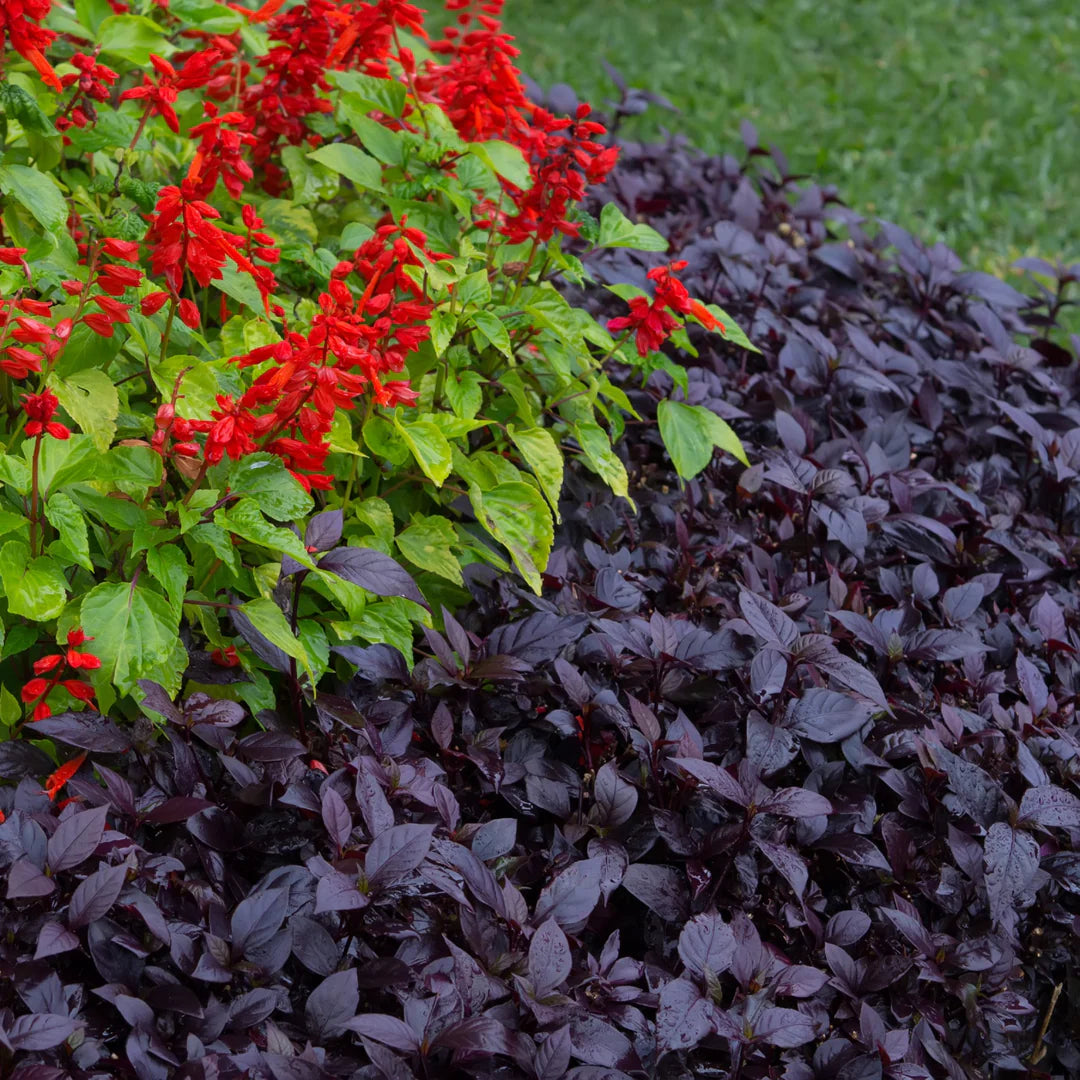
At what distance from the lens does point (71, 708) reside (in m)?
1.90

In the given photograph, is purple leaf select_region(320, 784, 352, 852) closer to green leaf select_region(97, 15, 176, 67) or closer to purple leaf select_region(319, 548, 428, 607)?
purple leaf select_region(319, 548, 428, 607)

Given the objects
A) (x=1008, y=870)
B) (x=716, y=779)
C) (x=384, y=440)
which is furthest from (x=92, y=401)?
(x=1008, y=870)

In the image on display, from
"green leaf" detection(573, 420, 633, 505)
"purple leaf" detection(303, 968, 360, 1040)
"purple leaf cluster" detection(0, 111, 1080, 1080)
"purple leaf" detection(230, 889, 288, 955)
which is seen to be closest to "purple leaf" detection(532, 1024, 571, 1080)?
"purple leaf cluster" detection(0, 111, 1080, 1080)

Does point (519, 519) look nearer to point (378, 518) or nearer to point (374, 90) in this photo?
point (378, 518)

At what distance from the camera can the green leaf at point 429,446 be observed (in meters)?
1.94

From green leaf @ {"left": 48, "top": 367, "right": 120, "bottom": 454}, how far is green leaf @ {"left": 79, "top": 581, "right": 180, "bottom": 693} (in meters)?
0.25

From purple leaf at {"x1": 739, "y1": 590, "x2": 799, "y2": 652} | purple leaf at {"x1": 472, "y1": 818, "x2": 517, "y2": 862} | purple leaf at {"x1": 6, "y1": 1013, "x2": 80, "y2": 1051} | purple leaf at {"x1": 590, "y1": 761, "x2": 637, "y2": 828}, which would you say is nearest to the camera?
purple leaf at {"x1": 6, "y1": 1013, "x2": 80, "y2": 1051}

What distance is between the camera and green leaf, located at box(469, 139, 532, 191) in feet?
7.75

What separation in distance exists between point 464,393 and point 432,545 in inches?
12.0

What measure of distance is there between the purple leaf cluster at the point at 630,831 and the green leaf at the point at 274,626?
120 mm

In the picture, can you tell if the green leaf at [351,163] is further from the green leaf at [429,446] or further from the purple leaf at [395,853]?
the purple leaf at [395,853]

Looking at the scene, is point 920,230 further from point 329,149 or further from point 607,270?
point 329,149

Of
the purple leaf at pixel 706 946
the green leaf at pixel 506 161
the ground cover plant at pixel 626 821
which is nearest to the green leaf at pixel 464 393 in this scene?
the ground cover plant at pixel 626 821

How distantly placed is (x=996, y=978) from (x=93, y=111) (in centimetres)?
222
